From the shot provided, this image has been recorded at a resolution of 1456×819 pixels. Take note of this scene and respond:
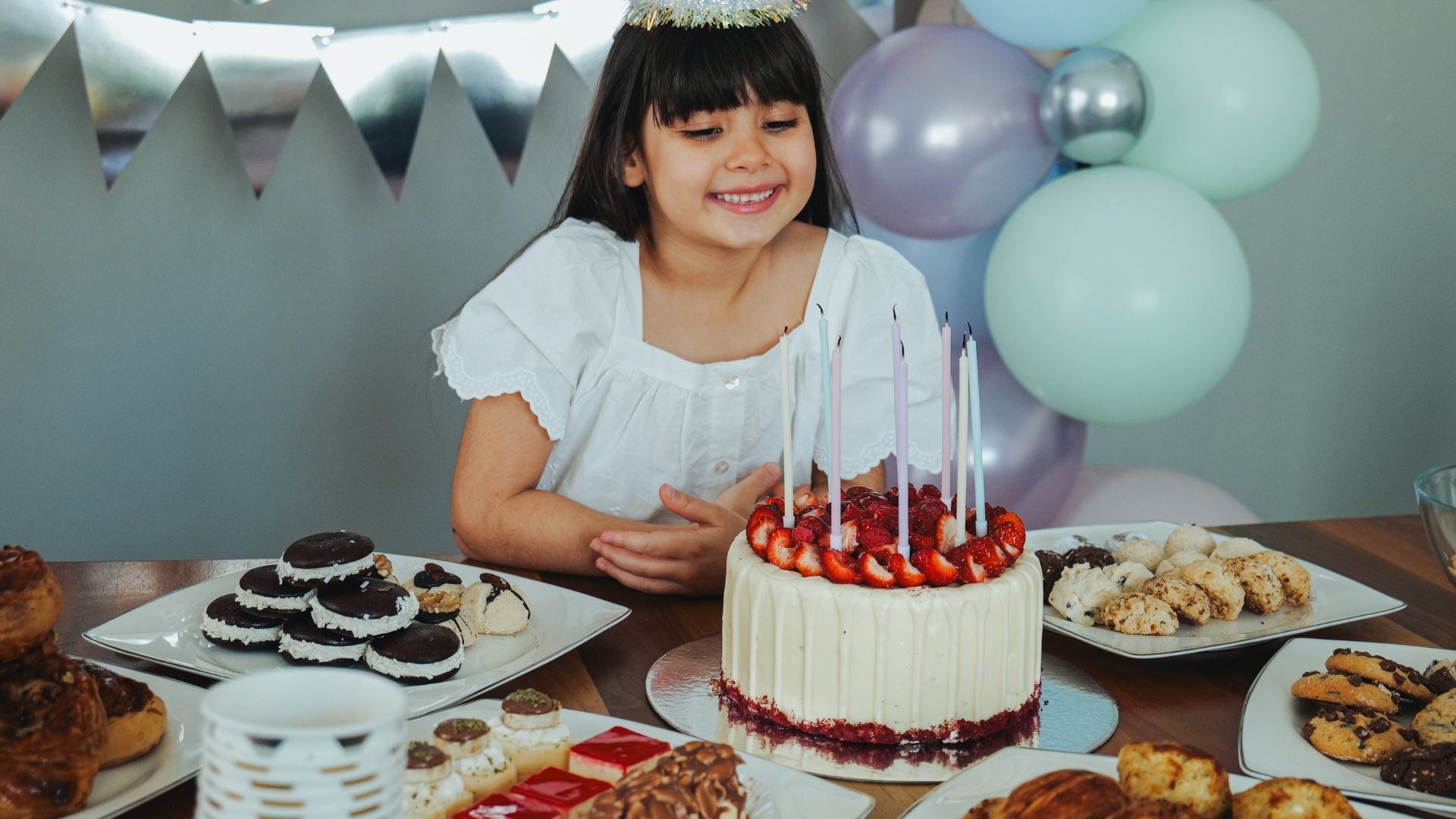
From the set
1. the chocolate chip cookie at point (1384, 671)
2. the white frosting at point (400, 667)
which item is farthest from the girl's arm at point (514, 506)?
the chocolate chip cookie at point (1384, 671)

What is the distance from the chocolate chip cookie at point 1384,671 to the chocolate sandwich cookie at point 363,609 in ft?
2.58

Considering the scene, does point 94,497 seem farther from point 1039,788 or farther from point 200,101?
point 1039,788

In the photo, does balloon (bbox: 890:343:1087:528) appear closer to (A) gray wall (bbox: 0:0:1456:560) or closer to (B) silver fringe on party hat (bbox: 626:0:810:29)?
(A) gray wall (bbox: 0:0:1456:560)

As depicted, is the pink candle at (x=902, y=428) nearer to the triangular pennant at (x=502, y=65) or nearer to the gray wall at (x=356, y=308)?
the triangular pennant at (x=502, y=65)

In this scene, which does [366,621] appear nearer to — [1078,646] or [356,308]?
[1078,646]

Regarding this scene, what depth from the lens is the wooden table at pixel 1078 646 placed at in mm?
1062

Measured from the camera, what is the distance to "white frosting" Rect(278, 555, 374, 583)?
3.66ft

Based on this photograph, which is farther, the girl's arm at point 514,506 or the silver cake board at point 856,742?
the girl's arm at point 514,506

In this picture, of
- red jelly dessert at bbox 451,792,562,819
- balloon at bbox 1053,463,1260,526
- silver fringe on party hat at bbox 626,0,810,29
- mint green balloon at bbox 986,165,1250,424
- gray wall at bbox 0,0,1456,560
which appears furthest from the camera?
gray wall at bbox 0,0,1456,560

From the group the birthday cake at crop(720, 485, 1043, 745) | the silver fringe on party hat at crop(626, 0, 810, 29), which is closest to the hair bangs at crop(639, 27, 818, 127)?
the silver fringe on party hat at crop(626, 0, 810, 29)

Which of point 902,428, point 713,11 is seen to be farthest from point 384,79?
point 902,428

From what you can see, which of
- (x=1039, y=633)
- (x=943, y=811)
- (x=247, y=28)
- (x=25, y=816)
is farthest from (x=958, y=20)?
(x=25, y=816)

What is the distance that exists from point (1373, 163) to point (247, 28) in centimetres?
266

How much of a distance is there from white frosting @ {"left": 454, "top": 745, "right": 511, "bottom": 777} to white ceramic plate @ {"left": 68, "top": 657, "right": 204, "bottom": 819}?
17cm
